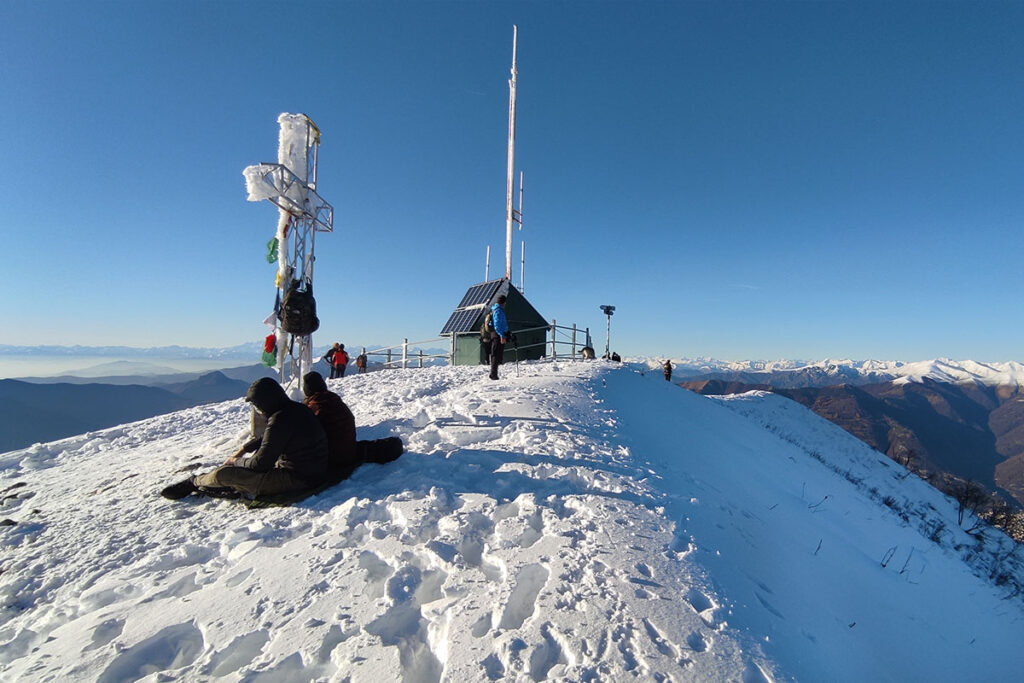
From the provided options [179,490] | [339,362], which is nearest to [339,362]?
[339,362]

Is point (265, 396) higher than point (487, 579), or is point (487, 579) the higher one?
point (265, 396)

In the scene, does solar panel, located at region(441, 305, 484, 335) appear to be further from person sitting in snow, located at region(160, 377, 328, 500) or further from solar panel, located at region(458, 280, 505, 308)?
person sitting in snow, located at region(160, 377, 328, 500)

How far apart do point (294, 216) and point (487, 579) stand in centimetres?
713

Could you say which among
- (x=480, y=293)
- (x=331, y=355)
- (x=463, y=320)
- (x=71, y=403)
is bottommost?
(x=71, y=403)

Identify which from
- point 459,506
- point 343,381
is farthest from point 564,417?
point 343,381

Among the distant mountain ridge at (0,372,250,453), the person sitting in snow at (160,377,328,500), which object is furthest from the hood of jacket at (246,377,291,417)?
the distant mountain ridge at (0,372,250,453)

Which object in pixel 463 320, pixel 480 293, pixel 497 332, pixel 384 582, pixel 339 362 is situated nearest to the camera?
pixel 384 582

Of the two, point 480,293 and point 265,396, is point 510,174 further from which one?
point 265,396

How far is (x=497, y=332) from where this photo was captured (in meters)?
11.0

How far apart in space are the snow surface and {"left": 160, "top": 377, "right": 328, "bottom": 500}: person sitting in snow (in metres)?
0.30

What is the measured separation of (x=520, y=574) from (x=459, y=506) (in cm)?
125

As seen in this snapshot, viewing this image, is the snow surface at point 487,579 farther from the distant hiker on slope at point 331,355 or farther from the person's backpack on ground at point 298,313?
the distant hiker on slope at point 331,355

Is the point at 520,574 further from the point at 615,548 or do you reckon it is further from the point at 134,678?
the point at 134,678

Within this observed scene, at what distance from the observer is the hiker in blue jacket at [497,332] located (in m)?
10.8
